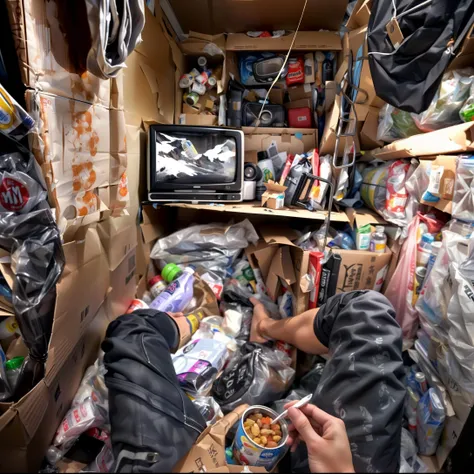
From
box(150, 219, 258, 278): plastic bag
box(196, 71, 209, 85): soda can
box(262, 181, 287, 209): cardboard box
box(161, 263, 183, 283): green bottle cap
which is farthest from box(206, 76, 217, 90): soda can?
box(161, 263, 183, 283): green bottle cap

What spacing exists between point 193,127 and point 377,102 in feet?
2.74

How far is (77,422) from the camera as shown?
84 centimetres

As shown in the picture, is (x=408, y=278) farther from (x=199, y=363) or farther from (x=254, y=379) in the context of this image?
(x=199, y=363)

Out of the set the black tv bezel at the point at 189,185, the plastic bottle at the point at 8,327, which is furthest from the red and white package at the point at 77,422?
the black tv bezel at the point at 189,185

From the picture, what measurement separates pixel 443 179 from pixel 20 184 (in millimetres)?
1172

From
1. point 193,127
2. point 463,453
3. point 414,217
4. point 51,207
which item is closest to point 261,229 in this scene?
point 193,127

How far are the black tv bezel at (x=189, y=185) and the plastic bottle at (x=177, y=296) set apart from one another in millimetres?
413

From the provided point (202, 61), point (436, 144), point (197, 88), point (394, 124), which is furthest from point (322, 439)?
point (202, 61)

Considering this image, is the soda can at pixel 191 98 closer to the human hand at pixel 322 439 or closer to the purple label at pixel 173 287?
the purple label at pixel 173 287

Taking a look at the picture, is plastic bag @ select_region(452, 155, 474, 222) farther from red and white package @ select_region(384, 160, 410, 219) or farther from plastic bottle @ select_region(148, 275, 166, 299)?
plastic bottle @ select_region(148, 275, 166, 299)

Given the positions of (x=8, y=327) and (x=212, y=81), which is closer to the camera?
(x=8, y=327)

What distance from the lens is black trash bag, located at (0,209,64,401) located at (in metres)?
0.60

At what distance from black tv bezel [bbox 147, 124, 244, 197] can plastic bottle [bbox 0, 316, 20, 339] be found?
866mm

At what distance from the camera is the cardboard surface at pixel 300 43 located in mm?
1616
